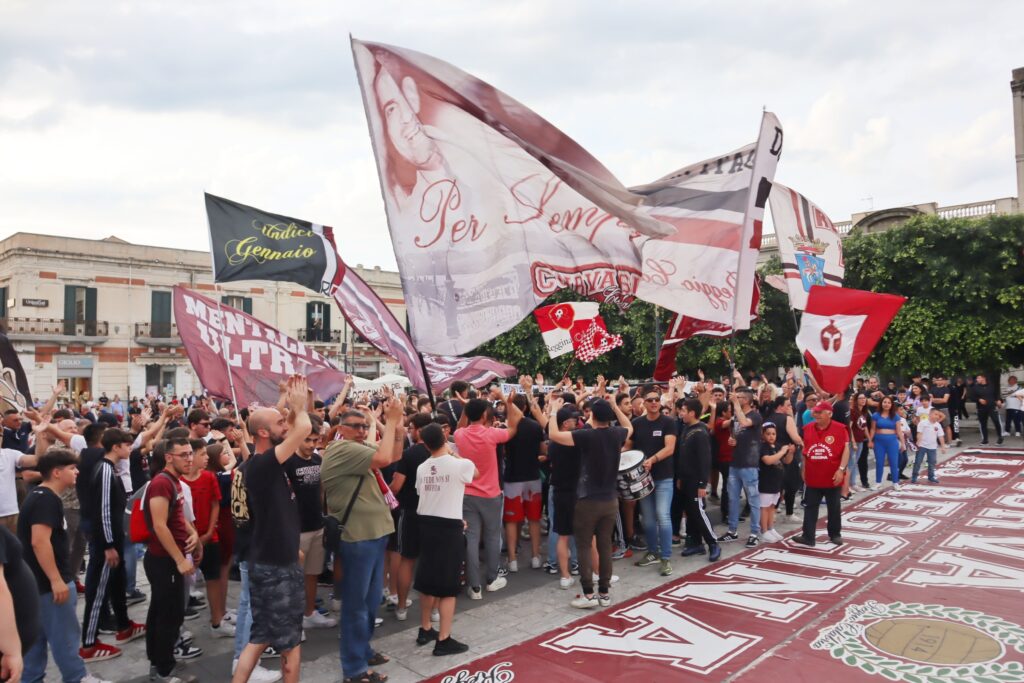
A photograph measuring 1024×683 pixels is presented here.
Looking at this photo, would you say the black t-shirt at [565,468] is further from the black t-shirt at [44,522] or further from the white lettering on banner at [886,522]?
the white lettering on banner at [886,522]

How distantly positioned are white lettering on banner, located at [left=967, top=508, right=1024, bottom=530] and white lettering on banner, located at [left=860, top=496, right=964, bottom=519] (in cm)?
39

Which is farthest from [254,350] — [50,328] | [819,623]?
[50,328]

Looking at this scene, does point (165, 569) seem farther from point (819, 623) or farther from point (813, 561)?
point (813, 561)

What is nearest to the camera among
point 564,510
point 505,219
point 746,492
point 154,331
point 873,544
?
point 505,219

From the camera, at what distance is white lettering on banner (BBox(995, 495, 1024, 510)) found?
1037 cm

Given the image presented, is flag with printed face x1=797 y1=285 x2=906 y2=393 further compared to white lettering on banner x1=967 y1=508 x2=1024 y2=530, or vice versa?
white lettering on banner x1=967 y1=508 x2=1024 y2=530

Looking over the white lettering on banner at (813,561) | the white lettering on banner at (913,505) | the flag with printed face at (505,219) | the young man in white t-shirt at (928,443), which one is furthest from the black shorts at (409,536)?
the young man in white t-shirt at (928,443)

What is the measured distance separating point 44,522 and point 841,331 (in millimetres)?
8276

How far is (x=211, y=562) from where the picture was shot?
19.5ft

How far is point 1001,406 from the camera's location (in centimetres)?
1895

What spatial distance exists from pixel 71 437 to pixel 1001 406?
21295 mm

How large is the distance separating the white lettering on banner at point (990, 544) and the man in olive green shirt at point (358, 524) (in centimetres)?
685

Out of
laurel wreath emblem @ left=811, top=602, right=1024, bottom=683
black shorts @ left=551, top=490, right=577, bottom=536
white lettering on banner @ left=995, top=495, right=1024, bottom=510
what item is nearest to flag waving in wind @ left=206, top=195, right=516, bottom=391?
black shorts @ left=551, top=490, right=577, bottom=536

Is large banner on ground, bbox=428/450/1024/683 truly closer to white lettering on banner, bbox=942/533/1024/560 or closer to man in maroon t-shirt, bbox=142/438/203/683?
white lettering on banner, bbox=942/533/1024/560
